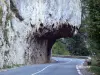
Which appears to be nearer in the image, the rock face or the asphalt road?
the asphalt road

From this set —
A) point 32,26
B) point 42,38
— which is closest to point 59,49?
point 42,38

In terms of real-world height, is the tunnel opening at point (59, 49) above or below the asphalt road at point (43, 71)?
above

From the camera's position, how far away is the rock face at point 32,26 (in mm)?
34625

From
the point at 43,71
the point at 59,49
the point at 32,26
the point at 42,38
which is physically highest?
the point at 32,26

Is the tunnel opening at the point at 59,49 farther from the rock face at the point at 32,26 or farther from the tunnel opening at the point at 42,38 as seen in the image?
the tunnel opening at the point at 42,38

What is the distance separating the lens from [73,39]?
3046 inches

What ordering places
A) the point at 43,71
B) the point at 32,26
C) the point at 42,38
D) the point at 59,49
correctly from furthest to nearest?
the point at 59,49 < the point at 42,38 < the point at 32,26 < the point at 43,71

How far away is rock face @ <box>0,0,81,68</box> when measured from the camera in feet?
114

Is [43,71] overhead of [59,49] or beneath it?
beneath

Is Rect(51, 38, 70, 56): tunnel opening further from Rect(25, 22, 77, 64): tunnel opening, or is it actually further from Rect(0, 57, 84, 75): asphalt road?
Rect(0, 57, 84, 75): asphalt road

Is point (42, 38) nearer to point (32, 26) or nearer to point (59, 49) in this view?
point (32, 26)

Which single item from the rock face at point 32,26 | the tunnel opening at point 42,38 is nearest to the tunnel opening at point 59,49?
the rock face at point 32,26

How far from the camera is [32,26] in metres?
42.5

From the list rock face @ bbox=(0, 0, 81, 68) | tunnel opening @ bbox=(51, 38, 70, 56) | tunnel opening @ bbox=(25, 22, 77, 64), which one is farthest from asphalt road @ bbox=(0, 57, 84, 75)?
tunnel opening @ bbox=(51, 38, 70, 56)
